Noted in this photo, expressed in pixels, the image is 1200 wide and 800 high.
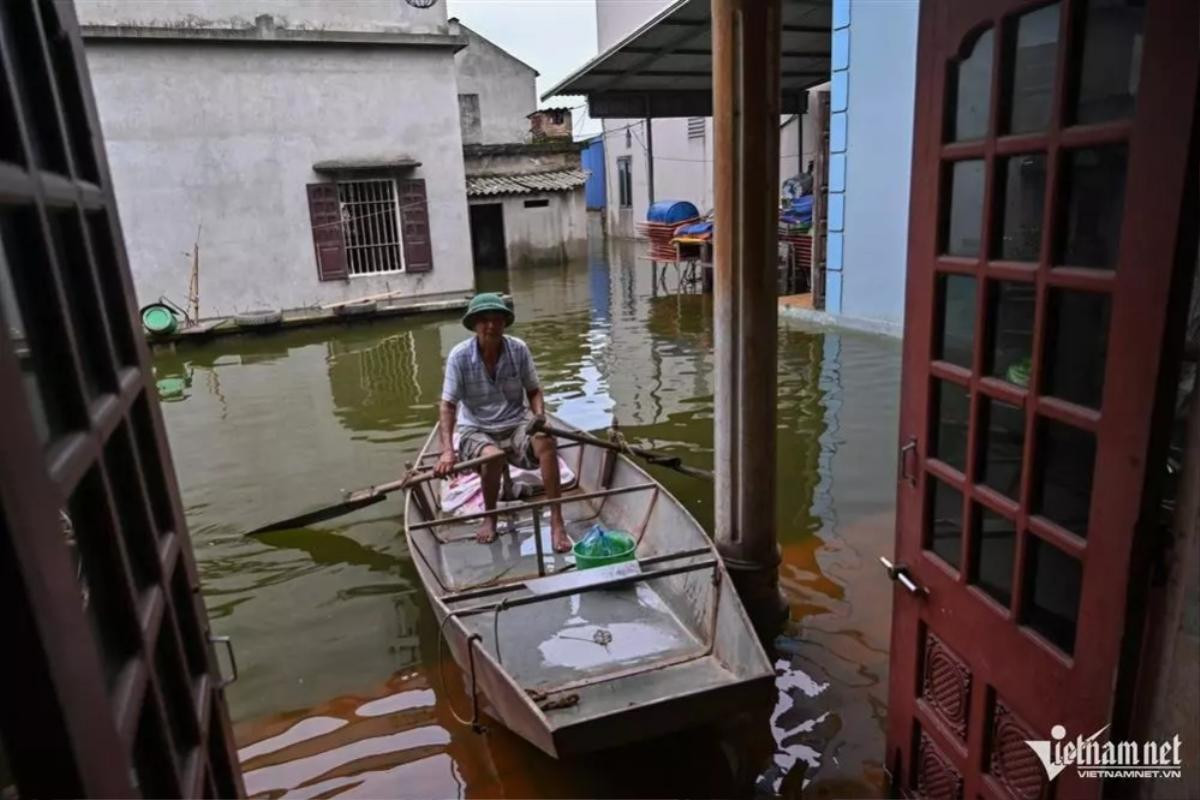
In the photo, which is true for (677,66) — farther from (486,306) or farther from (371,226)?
(486,306)

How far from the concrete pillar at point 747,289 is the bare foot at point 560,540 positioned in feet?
3.75

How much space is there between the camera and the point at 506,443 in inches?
222

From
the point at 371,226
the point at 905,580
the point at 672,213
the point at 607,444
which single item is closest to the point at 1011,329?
the point at 905,580

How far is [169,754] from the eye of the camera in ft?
4.72

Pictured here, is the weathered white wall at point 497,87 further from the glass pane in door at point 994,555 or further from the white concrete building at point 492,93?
the glass pane in door at point 994,555

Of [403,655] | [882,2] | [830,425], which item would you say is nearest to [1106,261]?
[403,655]

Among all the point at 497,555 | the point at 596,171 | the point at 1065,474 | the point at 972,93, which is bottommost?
the point at 497,555

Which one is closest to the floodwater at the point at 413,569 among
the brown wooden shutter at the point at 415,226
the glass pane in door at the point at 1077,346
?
the glass pane in door at the point at 1077,346

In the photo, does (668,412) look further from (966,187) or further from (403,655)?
(966,187)

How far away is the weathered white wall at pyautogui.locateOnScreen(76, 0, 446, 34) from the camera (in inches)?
530

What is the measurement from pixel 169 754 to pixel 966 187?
2.40 m

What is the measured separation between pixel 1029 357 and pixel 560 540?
11.9 feet

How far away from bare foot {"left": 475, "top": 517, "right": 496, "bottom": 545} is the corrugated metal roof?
1781 centimetres

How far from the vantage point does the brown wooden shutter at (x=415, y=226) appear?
16.1 meters
